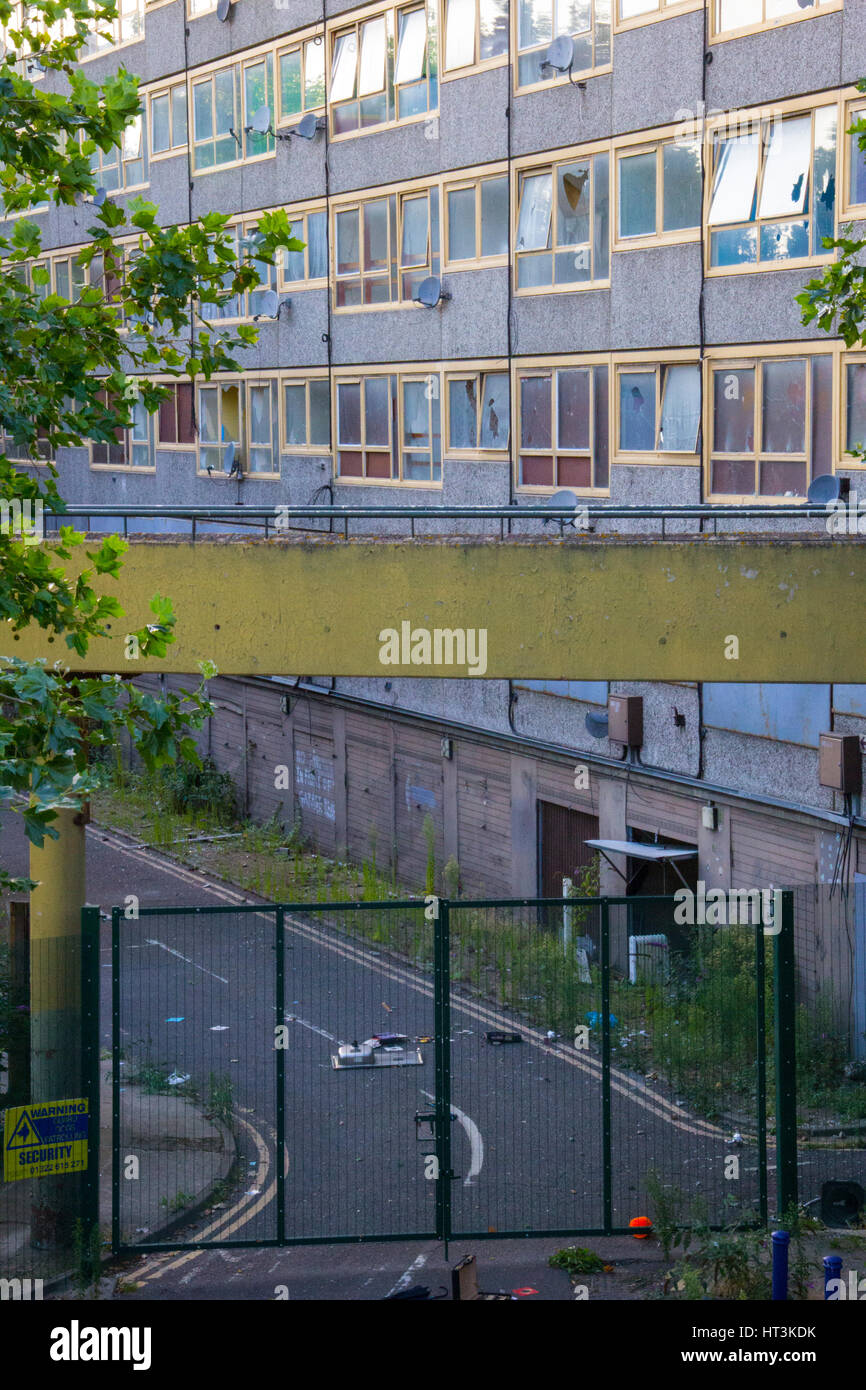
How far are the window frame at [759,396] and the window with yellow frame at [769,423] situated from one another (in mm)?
11

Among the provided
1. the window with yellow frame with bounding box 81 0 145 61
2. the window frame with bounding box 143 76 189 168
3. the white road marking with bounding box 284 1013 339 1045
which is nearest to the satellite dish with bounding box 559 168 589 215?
the window frame with bounding box 143 76 189 168

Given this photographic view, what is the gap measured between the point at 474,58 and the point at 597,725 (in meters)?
9.71

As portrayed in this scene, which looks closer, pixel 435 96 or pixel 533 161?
pixel 533 161

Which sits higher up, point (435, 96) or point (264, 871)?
point (435, 96)

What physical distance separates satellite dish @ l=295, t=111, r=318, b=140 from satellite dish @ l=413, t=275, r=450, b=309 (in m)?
4.41

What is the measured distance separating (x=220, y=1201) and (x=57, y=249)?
28.3m

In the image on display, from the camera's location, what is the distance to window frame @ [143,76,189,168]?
101 ft

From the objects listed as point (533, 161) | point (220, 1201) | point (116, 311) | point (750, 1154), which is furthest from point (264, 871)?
point (116, 311)

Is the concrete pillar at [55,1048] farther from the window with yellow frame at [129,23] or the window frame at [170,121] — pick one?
the window with yellow frame at [129,23]

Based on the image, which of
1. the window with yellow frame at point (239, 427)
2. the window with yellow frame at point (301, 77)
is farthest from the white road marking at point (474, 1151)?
the window with yellow frame at point (301, 77)

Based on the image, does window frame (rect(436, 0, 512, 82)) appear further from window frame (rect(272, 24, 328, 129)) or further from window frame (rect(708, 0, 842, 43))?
window frame (rect(708, 0, 842, 43))

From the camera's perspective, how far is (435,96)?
2395 centimetres

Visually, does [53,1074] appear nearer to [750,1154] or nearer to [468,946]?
[468,946]

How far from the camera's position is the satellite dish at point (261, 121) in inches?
1091
